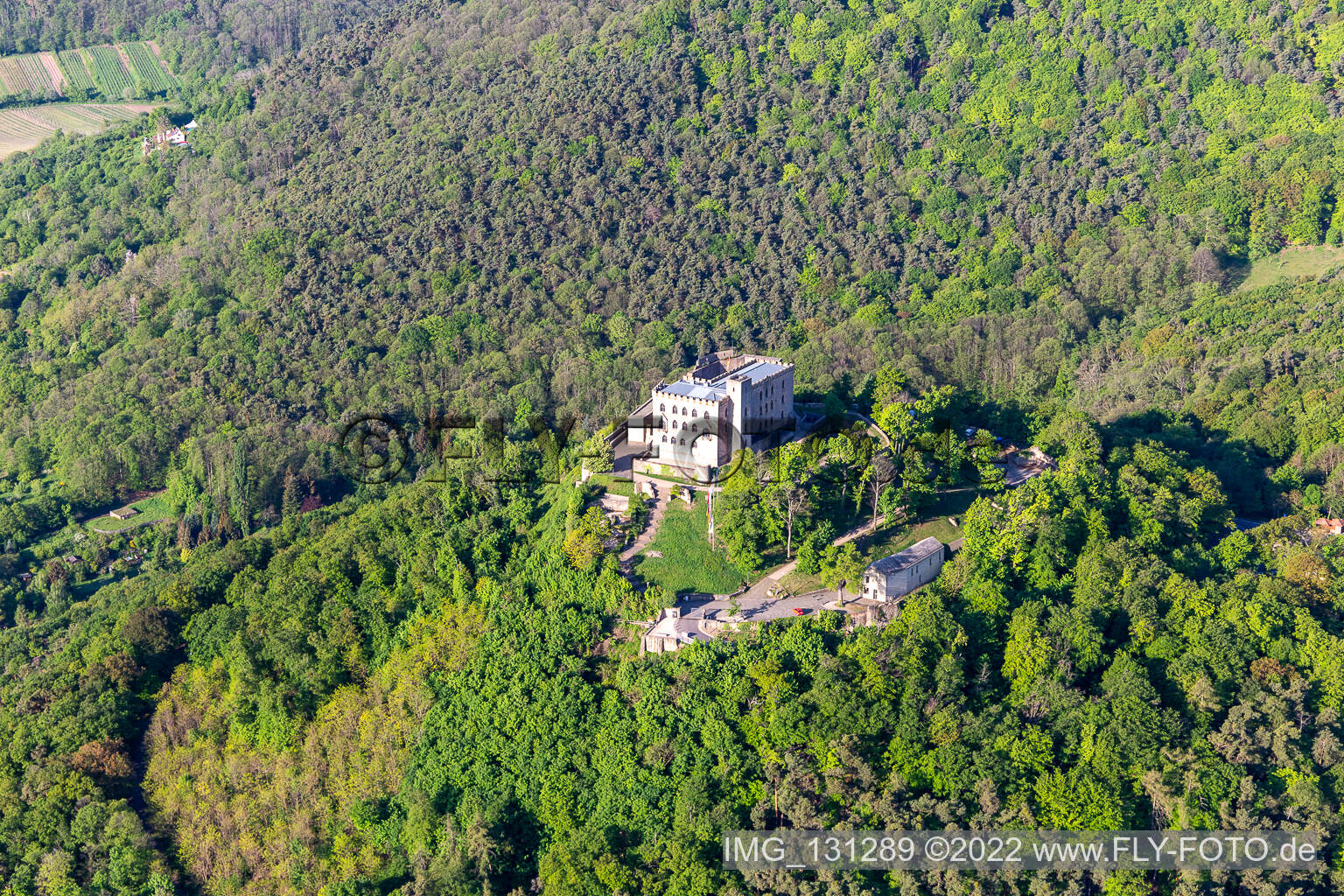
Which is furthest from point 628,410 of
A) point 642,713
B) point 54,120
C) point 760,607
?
point 54,120

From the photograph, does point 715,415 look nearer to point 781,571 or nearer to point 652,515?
point 652,515

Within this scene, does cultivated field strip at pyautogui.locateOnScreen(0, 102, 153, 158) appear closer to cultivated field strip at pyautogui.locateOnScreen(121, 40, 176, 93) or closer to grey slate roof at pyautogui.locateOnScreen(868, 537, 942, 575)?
cultivated field strip at pyautogui.locateOnScreen(121, 40, 176, 93)

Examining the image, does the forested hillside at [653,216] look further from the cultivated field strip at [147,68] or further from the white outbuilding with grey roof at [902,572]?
the white outbuilding with grey roof at [902,572]

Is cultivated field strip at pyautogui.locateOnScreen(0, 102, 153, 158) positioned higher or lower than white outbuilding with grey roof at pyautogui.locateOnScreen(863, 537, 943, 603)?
lower

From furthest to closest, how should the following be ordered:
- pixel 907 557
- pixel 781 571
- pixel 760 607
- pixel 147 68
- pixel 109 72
A: 1. pixel 147 68
2. pixel 109 72
3. pixel 781 571
4. pixel 907 557
5. pixel 760 607

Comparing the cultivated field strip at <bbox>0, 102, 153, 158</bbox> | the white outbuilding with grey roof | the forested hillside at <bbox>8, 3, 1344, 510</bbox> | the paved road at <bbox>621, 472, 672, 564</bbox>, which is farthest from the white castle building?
the cultivated field strip at <bbox>0, 102, 153, 158</bbox>

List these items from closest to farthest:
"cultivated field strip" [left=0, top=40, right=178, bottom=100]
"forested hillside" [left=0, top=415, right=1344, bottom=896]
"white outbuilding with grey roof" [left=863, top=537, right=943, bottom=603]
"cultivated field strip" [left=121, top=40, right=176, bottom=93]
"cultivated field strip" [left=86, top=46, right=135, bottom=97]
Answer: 1. "forested hillside" [left=0, top=415, right=1344, bottom=896]
2. "white outbuilding with grey roof" [left=863, top=537, right=943, bottom=603]
3. "cultivated field strip" [left=0, top=40, right=178, bottom=100]
4. "cultivated field strip" [left=86, top=46, right=135, bottom=97]
5. "cultivated field strip" [left=121, top=40, right=176, bottom=93]

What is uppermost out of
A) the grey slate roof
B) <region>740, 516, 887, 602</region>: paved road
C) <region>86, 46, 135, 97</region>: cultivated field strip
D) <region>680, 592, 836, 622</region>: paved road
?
<region>86, 46, 135, 97</region>: cultivated field strip

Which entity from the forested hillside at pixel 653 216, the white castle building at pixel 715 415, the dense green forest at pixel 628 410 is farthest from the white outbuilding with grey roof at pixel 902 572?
the forested hillside at pixel 653 216

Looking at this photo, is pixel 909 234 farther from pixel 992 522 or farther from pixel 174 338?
pixel 992 522

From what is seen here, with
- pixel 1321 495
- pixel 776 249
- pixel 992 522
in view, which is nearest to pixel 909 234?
pixel 776 249
